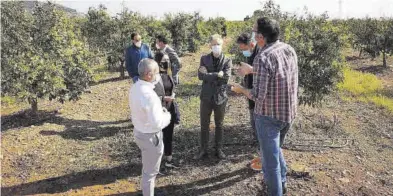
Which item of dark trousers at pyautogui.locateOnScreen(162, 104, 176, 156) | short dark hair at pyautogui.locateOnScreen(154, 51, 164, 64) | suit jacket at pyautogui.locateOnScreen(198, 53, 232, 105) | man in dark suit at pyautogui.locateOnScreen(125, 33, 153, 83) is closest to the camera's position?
suit jacket at pyautogui.locateOnScreen(198, 53, 232, 105)

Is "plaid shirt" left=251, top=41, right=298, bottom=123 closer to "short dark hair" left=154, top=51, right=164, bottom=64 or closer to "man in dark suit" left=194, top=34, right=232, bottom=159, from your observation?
"man in dark suit" left=194, top=34, right=232, bottom=159

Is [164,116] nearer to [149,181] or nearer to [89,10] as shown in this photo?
[149,181]

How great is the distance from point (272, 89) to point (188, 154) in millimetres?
2745

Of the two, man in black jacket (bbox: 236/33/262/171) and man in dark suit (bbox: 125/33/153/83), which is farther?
Answer: man in dark suit (bbox: 125/33/153/83)

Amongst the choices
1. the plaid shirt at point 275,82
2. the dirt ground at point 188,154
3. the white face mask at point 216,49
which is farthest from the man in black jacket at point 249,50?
the plaid shirt at point 275,82

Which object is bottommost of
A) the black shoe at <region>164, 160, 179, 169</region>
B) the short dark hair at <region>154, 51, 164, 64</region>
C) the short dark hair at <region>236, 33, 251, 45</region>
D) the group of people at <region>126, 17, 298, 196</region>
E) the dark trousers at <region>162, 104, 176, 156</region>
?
the black shoe at <region>164, 160, 179, 169</region>

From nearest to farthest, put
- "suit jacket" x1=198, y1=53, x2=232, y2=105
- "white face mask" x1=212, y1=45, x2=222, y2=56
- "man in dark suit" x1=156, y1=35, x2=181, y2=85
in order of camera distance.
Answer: "white face mask" x1=212, y1=45, x2=222, y2=56 < "suit jacket" x1=198, y1=53, x2=232, y2=105 < "man in dark suit" x1=156, y1=35, x2=181, y2=85

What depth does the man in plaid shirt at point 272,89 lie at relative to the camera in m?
3.73

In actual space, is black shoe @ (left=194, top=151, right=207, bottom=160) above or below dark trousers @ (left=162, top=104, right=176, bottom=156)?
below

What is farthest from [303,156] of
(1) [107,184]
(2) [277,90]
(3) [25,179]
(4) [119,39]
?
(4) [119,39]

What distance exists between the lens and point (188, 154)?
6.20 metres

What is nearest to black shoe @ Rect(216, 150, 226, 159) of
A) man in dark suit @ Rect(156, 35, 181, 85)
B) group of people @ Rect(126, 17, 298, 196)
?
group of people @ Rect(126, 17, 298, 196)

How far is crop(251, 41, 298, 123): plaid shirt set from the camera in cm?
371

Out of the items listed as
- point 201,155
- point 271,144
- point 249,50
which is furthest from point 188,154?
point 271,144
